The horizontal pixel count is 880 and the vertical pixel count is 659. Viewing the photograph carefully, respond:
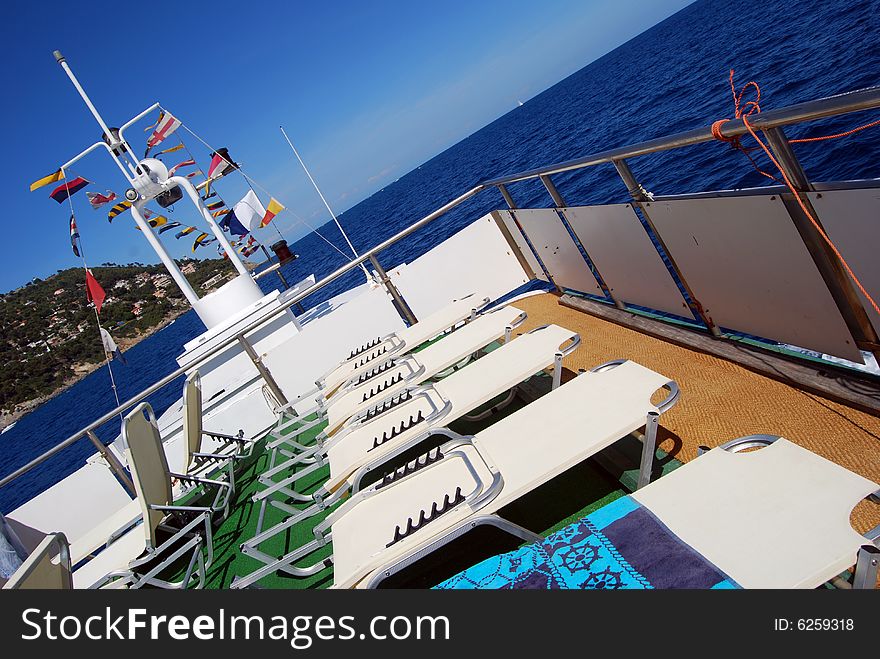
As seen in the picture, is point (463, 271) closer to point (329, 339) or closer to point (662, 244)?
point (329, 339)

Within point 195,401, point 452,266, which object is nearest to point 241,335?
point 195,401

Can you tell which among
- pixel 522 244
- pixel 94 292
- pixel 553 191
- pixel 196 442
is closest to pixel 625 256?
pixel 553 191

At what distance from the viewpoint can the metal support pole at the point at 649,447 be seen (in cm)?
246

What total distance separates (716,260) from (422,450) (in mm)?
2366

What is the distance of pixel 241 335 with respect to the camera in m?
6.52

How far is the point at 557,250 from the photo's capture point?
5.20 metres

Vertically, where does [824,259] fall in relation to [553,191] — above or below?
below

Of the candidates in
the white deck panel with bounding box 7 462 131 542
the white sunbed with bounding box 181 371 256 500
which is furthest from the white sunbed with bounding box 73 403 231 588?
the white deck panel with bounding box 7 462 131 542

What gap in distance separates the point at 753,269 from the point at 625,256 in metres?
1.25

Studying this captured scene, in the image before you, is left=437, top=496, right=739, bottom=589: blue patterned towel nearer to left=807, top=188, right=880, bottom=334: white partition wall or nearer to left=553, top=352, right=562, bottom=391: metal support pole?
left=807, top=188, right=880, bottom=334: white partition wall

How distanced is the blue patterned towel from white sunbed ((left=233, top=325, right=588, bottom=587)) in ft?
4.72

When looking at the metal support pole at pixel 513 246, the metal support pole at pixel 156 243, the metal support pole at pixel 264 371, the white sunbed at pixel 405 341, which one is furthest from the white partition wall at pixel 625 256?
the metal support pole at pixel 156 243
